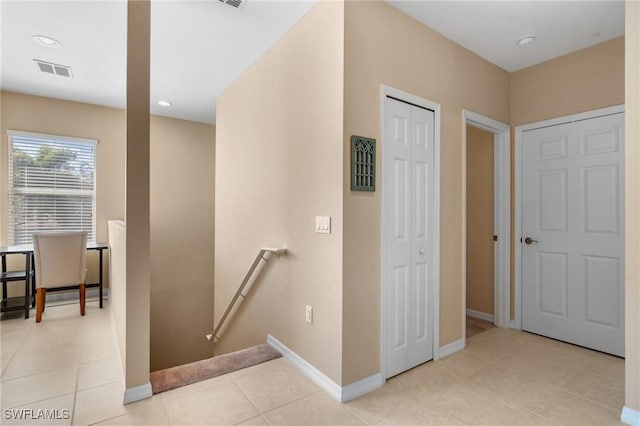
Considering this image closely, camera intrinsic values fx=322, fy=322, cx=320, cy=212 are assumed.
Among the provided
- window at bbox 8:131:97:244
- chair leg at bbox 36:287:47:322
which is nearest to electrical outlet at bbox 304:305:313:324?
chair leg at bbox 36:287:47:322

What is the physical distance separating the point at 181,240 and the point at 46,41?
310cm

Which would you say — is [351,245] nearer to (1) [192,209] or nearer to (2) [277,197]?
(2) [277,197]

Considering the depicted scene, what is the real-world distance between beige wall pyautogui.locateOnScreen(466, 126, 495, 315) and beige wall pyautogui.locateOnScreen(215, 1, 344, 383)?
232 centimetres

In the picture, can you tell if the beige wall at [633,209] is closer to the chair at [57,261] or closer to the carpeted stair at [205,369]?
the carpeted stair at [205,369]

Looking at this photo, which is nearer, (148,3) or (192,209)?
(148,3)

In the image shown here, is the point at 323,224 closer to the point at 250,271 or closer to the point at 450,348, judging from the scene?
the point at 250,271

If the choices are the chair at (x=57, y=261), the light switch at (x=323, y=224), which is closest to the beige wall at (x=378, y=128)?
the light switch at (x=323, y=224)

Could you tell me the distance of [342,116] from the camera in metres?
2.14

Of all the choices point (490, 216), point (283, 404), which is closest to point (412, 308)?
point (283, 404)

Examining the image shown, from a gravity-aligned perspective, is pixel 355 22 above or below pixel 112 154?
above

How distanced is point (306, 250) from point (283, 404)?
3.45ft

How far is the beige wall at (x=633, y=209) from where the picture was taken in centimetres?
191

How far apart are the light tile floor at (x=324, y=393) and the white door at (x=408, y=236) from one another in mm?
258

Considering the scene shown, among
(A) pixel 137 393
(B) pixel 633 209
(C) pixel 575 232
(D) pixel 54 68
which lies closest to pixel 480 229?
(C) pixel 575 232
